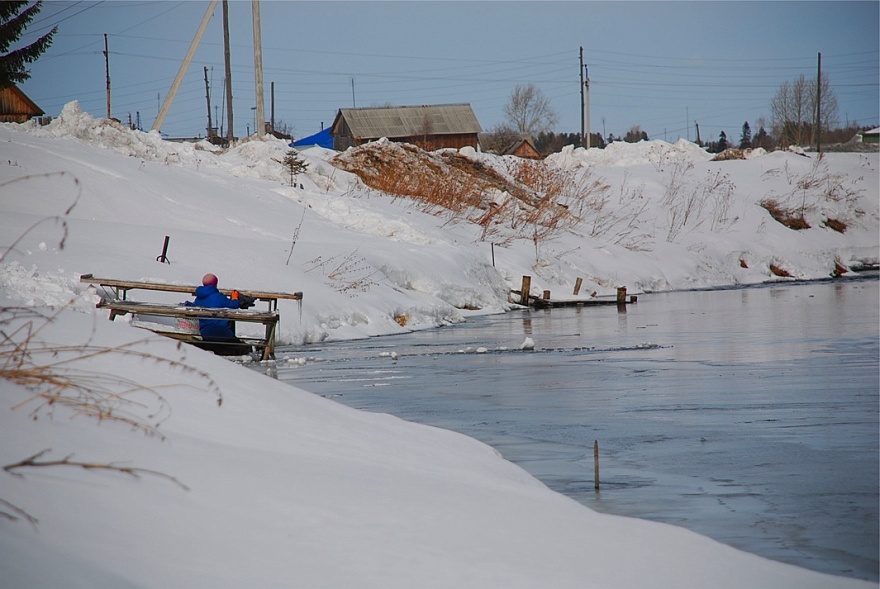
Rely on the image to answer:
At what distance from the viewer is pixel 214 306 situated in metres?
16.7

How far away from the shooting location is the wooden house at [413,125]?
2862 inches

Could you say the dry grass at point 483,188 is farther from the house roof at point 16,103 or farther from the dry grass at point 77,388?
the dry grass at point 77,388

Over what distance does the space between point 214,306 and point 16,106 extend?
4348 centimetres

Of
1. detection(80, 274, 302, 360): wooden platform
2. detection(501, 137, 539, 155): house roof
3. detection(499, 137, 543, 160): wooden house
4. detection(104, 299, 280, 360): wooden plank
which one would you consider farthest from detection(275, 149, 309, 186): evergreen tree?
detection(499, 137, 543, 160): wooden house

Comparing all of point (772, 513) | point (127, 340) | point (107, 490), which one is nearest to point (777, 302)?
point (772, 513)

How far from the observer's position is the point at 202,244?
2317 centimetres

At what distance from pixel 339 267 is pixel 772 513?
733 inches

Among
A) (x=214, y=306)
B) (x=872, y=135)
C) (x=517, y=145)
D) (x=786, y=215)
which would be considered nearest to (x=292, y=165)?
(x=214, y=306)

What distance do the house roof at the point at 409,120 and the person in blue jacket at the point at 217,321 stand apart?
55.8 m

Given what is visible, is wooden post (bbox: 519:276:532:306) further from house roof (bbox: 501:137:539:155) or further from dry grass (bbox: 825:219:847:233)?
house roof (bbox: 501:137:539:155)

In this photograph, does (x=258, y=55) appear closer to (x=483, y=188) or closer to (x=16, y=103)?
(x=483, y=188)

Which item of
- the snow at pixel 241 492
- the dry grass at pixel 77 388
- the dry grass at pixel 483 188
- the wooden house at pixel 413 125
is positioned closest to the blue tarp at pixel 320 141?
the wooden house at pixel 413 125

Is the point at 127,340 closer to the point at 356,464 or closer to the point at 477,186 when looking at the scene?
the point at 356,464

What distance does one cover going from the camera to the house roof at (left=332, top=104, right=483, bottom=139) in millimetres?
72875
